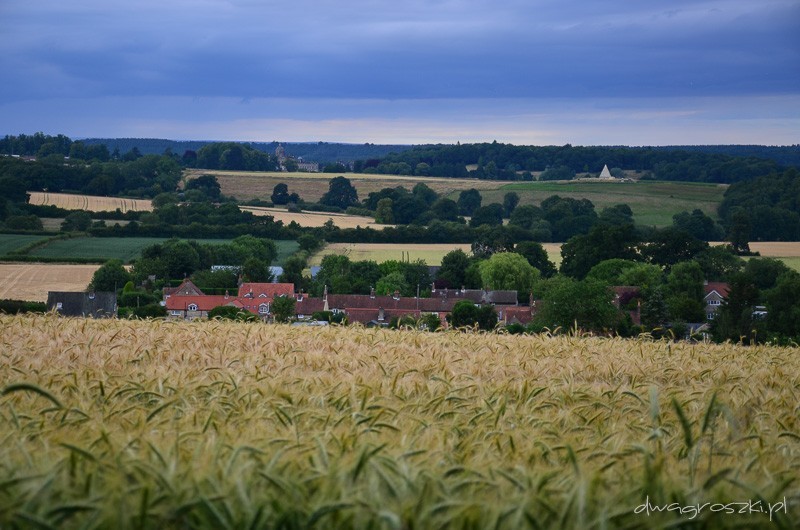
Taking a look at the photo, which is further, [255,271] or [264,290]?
[255,271]

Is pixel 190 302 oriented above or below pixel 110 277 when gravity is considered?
Result: below

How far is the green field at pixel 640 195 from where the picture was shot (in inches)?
4471

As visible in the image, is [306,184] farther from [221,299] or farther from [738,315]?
[738,315]

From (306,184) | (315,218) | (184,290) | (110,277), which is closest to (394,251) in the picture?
(315,218)

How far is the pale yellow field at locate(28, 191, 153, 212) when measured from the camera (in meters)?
91.3

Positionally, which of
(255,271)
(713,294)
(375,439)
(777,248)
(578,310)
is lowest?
(713,294)

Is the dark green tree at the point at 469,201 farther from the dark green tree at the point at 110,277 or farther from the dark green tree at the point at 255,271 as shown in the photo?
the dark green tree at the point at 110,277

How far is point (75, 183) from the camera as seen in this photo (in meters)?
115

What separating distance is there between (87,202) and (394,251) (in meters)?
37.2

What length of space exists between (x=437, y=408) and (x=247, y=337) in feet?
13.8

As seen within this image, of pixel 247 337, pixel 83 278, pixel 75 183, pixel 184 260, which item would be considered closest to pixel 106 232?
pixel 184 260

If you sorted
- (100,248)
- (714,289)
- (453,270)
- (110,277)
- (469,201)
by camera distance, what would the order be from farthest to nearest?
(469,201) → (453,270) → (100,248) → (714,289) → (110,277)

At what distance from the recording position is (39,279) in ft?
169

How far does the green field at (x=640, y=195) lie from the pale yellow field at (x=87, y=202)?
149ft
